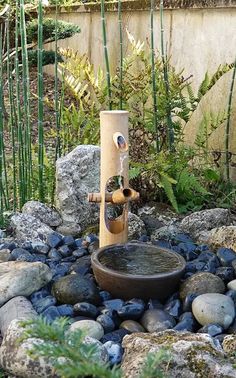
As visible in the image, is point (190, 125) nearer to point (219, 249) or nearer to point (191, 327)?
point (219, 249)

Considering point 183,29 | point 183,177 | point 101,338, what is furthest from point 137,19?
point 101,338

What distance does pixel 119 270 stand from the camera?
2.24m

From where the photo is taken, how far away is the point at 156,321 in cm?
206

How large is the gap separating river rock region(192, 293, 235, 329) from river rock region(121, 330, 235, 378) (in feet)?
1.05

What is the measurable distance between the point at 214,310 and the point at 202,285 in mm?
153

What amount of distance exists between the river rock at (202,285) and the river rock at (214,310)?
87mm

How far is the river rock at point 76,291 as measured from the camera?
7.14 feet

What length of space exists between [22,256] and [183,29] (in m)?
1.86

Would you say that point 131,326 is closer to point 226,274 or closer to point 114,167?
point 226,274

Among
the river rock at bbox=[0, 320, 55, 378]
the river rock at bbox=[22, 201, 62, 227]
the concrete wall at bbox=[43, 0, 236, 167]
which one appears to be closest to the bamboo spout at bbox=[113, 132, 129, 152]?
the river rock at bbox=[22, 201, 62, 227]

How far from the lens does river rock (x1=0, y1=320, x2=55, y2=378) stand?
175cm

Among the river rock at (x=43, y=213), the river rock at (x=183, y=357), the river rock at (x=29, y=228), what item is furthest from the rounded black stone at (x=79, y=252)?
the river rock at (x=183, y=357)

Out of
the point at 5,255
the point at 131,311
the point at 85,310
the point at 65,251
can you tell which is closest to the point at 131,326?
the point at 131,311

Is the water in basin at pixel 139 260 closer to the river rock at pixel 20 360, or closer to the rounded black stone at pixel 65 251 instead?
the rounded black stone at pixel 65 251
